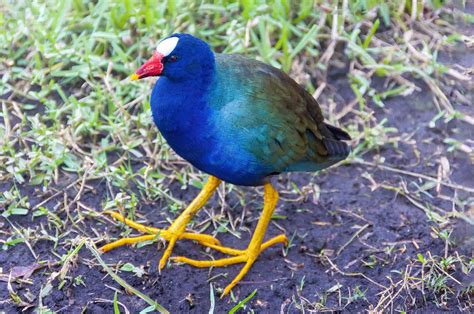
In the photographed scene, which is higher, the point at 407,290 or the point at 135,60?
the point at 135,60

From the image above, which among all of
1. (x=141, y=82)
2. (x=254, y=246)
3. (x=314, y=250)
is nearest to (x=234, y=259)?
(x=254, y=246)

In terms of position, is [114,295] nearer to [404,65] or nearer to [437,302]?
[437,302]

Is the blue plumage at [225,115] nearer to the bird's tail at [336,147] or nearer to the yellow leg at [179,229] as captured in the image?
the bird's tail at [336,147]

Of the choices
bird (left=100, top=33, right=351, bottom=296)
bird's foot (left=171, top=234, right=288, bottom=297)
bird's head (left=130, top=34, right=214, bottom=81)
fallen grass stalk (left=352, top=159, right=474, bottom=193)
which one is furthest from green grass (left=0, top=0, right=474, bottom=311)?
bird's head (left=130, top=34, right=214, bottom=81)

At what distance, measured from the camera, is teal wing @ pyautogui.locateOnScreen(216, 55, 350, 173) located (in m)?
3.19

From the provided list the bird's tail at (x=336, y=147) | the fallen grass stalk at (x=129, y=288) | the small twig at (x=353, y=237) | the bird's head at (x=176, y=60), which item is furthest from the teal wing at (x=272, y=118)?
the fallen grass stalk at (x=129, y=288)

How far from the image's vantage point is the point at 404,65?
4.62m

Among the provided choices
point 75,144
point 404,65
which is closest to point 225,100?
point 75,144

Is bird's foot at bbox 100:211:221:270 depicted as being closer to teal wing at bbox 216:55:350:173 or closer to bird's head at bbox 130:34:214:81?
teal wing at bbox 216:55:350:173

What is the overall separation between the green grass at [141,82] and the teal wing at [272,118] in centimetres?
Result: 48

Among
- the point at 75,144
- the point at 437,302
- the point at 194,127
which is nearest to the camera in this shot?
the point at 194,127

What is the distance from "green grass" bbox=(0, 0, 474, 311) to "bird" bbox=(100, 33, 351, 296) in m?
0.45

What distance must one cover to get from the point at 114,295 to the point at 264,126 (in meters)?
0.95

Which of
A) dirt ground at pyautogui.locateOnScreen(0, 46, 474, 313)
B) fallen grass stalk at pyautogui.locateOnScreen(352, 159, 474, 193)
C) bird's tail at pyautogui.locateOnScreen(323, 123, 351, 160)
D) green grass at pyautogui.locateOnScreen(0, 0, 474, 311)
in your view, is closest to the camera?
dirt ground at pyautogui.locateOnScreen(0, 46, 474, 313)
